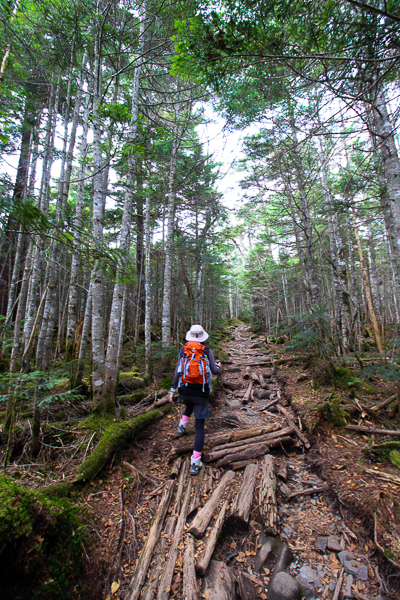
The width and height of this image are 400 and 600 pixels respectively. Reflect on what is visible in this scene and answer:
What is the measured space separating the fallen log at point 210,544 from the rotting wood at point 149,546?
570 millimetres

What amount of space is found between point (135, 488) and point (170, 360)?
20.0 feet

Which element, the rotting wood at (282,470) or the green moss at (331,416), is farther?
the green moss at (331,416)

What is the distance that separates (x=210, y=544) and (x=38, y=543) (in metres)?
1.88

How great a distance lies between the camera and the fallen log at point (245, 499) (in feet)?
10.5

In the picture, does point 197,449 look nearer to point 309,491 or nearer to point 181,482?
point 181,482

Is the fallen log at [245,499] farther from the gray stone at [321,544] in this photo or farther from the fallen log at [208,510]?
the gray stone at [321,544]

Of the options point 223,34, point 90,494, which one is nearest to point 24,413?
point 90,494

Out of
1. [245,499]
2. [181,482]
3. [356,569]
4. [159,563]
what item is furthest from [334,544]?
[181,482]

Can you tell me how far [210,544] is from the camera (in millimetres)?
2850

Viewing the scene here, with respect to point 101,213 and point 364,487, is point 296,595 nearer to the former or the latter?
point 364,487

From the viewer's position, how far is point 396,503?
2.86 meters

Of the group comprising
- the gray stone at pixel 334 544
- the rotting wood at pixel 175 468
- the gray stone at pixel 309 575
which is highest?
the rotting wood at pixel 175 468

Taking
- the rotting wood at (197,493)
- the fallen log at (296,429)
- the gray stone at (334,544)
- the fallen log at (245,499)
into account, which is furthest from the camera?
the fallen log at (296,429)

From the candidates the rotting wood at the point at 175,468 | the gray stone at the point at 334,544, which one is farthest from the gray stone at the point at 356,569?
Answer: the rotting wood at the point at 175,468
